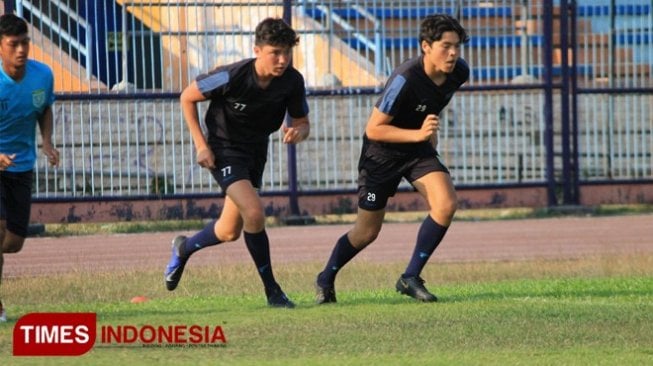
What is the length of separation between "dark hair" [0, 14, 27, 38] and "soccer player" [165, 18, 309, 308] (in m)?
1.24

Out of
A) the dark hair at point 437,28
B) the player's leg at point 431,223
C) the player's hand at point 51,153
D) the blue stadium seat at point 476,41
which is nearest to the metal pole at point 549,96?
the blue stadium seat at point 476,41

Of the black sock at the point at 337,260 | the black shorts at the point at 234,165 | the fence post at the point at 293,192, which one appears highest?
the black shorts at the point at 234,165

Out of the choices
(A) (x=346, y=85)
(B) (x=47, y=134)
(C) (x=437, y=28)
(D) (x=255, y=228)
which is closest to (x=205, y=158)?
(D) (x=255, y=228)

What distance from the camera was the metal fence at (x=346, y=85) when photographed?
19703 millimetres

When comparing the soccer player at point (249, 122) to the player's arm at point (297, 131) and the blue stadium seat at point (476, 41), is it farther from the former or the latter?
the blue stadium seat at point (476, 41)

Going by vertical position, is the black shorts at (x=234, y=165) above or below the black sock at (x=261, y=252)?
above

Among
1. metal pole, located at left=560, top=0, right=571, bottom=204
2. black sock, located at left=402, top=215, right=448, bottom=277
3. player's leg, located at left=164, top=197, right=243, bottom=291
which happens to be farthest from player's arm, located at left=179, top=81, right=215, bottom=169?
metal pole, located at left=560, top=0, right=571, bottom=204

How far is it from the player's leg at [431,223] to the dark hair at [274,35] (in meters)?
1.43

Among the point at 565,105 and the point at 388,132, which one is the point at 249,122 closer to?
the point at 388,132

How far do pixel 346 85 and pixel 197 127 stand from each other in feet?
31.3

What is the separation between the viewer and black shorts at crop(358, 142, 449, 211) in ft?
38.0

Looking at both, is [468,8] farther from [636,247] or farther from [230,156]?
[230,156]

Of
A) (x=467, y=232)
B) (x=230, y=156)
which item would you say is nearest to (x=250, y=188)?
(x=230, y=156)

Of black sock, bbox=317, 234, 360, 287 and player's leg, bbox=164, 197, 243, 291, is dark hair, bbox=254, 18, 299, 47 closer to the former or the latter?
player's leg, bbox=164, 197, 243, 291
